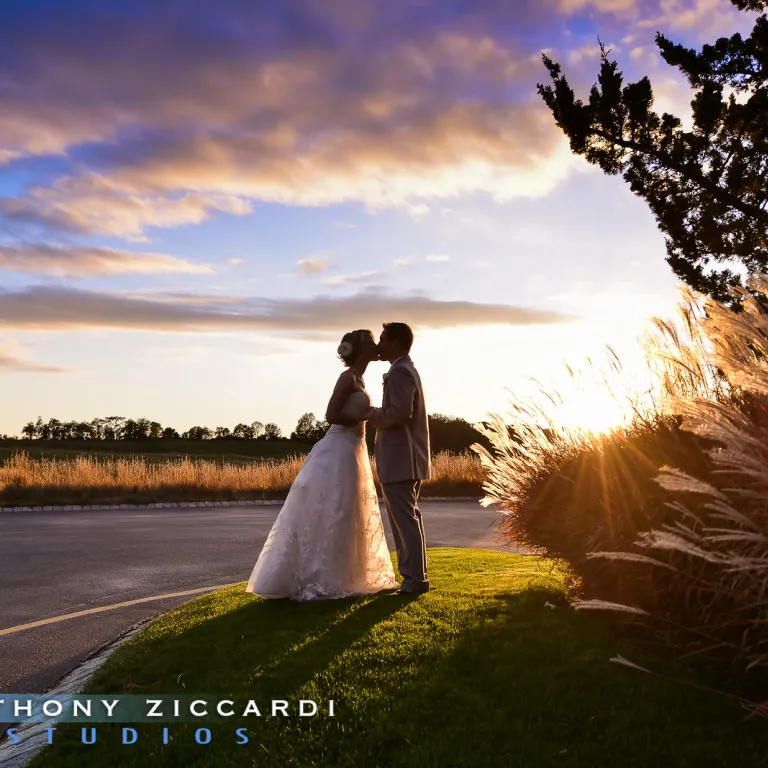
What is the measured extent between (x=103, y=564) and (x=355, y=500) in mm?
5263

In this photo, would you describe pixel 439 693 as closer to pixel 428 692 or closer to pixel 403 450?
pixel 428 692

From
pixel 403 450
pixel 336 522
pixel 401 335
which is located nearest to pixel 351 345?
pixel 401 335

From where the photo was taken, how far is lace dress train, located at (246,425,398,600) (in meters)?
6.62

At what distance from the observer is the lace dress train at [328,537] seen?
6621 mm

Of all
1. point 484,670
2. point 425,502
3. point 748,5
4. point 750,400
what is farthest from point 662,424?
point 425,502

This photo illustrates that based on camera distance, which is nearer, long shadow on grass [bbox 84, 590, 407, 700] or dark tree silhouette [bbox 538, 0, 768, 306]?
long shadow on grass [bbox 84, 590, 407, 700]

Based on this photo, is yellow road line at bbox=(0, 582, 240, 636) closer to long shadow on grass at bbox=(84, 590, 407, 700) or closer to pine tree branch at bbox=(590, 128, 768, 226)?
long shadow on grass at bbox=(84, 590, 407, 700)

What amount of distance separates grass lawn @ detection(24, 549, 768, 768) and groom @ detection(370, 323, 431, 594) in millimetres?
717

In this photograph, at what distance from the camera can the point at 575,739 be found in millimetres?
3512

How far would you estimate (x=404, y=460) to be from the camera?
6785 millimetres

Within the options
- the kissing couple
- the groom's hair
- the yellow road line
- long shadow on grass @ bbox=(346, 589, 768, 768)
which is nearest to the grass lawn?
long shadow on grass @ bbox=(346, 589, 768, 768)

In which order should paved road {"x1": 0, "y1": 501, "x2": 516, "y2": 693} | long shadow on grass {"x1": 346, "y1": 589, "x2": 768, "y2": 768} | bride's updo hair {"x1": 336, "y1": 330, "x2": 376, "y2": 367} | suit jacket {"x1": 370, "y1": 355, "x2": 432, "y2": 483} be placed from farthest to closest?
bride's updo hair {"x1": 336, "y1": 330, "x2": 376, "y2": 367}
suit jacket {"x1": 370, "y1": 355, "x2": 432, "y2": 483}
paved road {"x1": 0, "y1": 501, "x2": 516, "y2": 693}
long shadow on grass {"x1": 346, "y1": 589, "x2": 768, "y2": 768}

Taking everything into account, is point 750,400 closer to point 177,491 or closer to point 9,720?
point 9,720

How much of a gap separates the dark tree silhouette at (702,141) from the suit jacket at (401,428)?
6.35 meters
